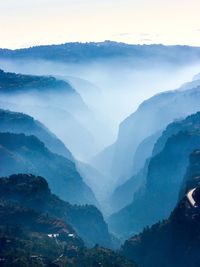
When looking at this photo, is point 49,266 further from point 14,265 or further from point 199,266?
point 199,266

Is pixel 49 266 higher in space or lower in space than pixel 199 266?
higher

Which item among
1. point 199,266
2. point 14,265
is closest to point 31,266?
point 14,265

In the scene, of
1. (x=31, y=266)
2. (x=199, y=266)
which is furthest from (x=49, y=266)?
(x=199, y=266)

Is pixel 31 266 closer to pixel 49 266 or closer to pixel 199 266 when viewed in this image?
pixel 49 266

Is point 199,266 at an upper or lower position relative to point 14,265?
lower

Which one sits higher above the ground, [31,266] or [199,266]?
[31,266]
